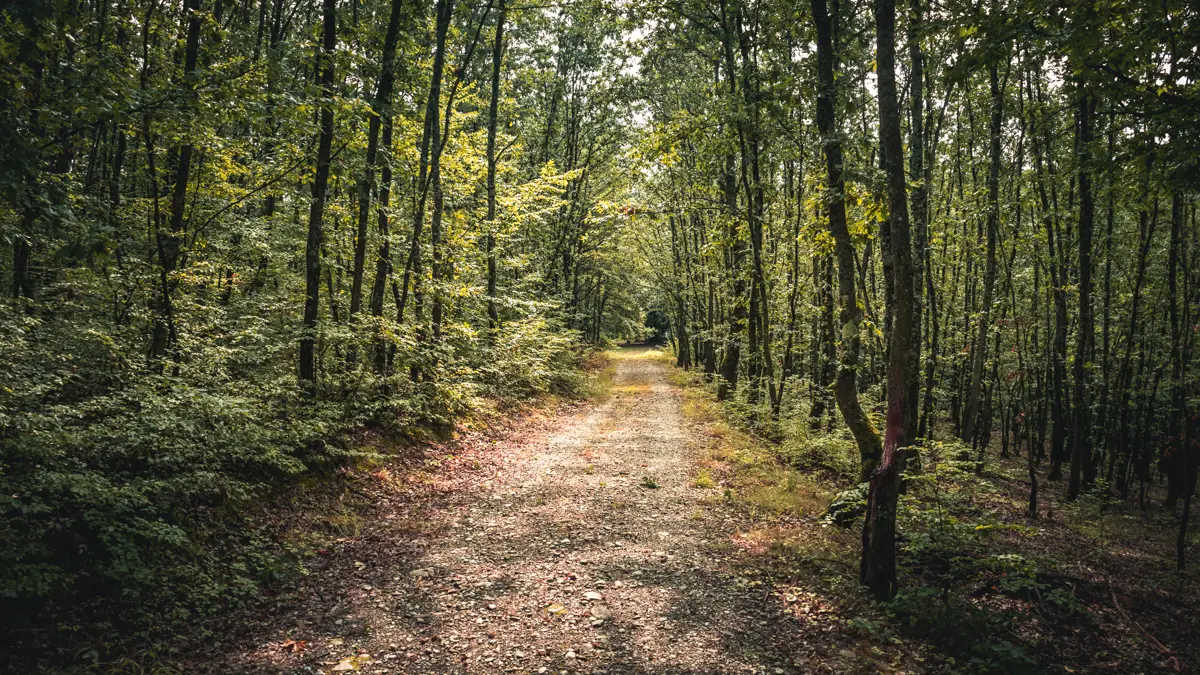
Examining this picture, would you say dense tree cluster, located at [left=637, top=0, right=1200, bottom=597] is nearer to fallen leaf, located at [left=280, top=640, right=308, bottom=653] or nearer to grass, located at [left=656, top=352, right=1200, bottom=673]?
grass, located at [left=656, top=352, right=1200, bottom=673]

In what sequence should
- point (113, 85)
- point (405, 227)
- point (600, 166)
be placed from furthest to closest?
1. point (600, 166)
2. point (405, 227)
3. point (113, 85)

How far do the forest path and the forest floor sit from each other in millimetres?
20

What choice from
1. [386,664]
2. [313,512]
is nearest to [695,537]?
[386,664]

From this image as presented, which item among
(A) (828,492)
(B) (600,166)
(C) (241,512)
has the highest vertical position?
(B) (600,166)

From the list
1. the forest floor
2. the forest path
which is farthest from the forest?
the forest path

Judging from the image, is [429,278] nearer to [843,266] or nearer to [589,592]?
[589,592]

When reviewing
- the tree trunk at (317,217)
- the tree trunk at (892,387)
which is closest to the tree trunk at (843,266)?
the tree trunk at (892,387)

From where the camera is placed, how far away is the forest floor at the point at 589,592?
14.7 ft

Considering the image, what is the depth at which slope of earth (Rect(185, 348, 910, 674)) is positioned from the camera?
4457 millimetres

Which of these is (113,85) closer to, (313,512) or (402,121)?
(313,512)

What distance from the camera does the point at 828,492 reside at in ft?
30.7

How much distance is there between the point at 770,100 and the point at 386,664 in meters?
9.45

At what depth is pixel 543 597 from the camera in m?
5.56

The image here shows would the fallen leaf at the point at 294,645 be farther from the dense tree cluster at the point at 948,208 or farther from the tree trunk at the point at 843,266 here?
the tree trunk at the point at 843,266
